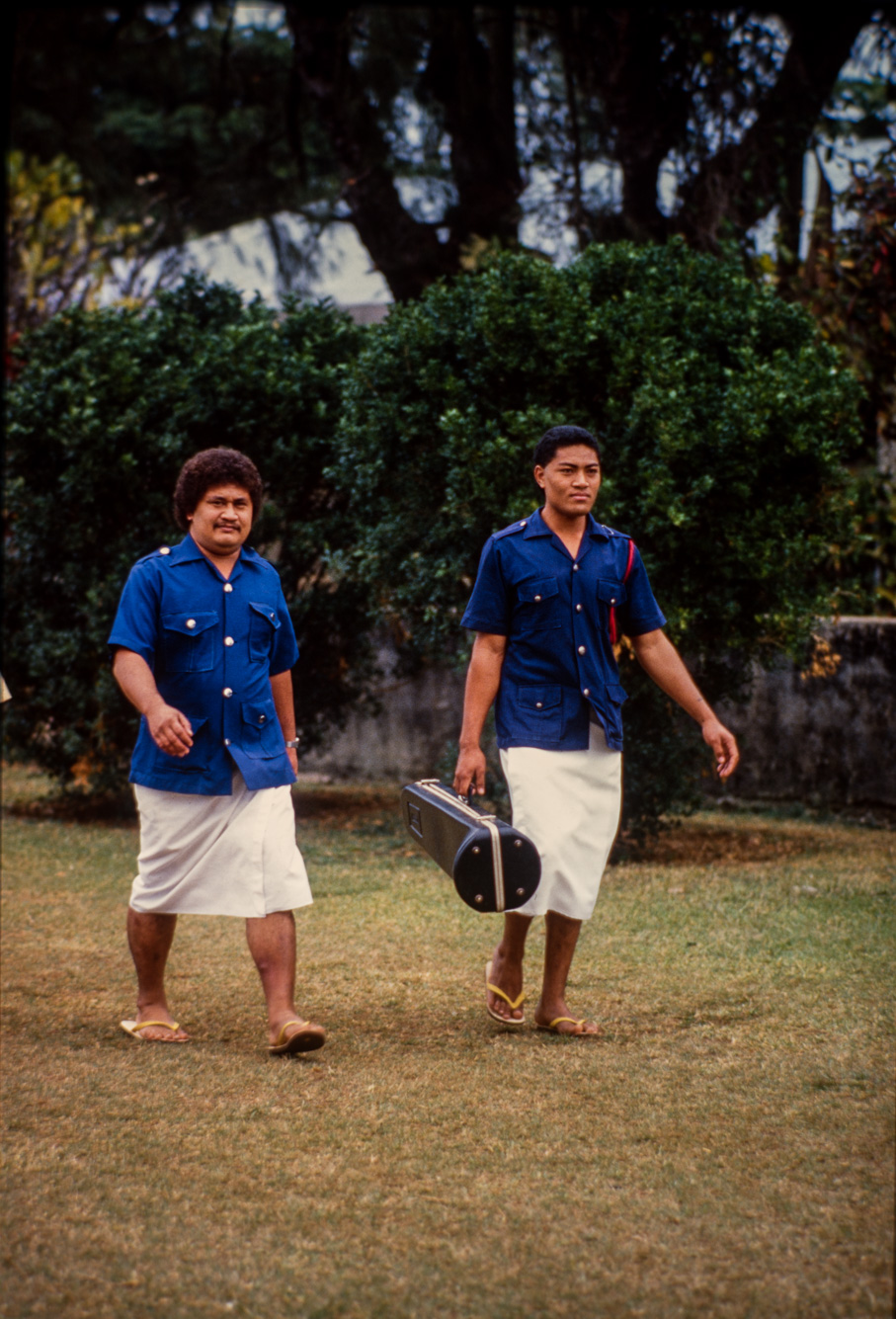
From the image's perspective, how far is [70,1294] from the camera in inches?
115

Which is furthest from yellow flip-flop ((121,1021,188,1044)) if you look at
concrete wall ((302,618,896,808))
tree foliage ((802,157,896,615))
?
tree foliage ((802,157,896,615))

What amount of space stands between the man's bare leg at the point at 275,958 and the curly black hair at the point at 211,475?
1377 mm

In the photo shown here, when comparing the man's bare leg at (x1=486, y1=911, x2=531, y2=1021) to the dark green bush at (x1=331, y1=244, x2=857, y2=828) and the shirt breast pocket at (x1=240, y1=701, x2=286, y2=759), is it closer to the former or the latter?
the shirt breast pocket at (x1=240, y1=701, x2=286, y2=759)

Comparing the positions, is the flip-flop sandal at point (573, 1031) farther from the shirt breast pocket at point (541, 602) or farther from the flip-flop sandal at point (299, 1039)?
the shirt breast pocket at point (541, 602)

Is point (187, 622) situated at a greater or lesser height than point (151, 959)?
greater

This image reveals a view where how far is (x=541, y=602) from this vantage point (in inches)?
188

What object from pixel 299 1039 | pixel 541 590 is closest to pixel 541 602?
pixel 541 590

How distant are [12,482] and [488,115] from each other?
6.50 meters

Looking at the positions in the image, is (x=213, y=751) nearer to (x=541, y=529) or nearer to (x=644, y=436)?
(x=541, y=529)

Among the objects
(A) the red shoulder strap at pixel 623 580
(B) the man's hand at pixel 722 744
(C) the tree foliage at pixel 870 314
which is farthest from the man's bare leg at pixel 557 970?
A: (C) the tree foliage at pixel 870 314

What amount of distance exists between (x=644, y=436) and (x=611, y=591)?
2.90 meters

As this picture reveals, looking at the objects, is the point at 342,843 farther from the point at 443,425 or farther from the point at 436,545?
the point at 443,425

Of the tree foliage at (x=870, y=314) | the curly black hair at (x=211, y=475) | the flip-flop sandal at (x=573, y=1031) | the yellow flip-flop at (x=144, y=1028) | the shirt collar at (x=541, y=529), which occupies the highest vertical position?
the tree foliage at (x=870, y=314)

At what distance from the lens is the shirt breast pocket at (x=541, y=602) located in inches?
188
